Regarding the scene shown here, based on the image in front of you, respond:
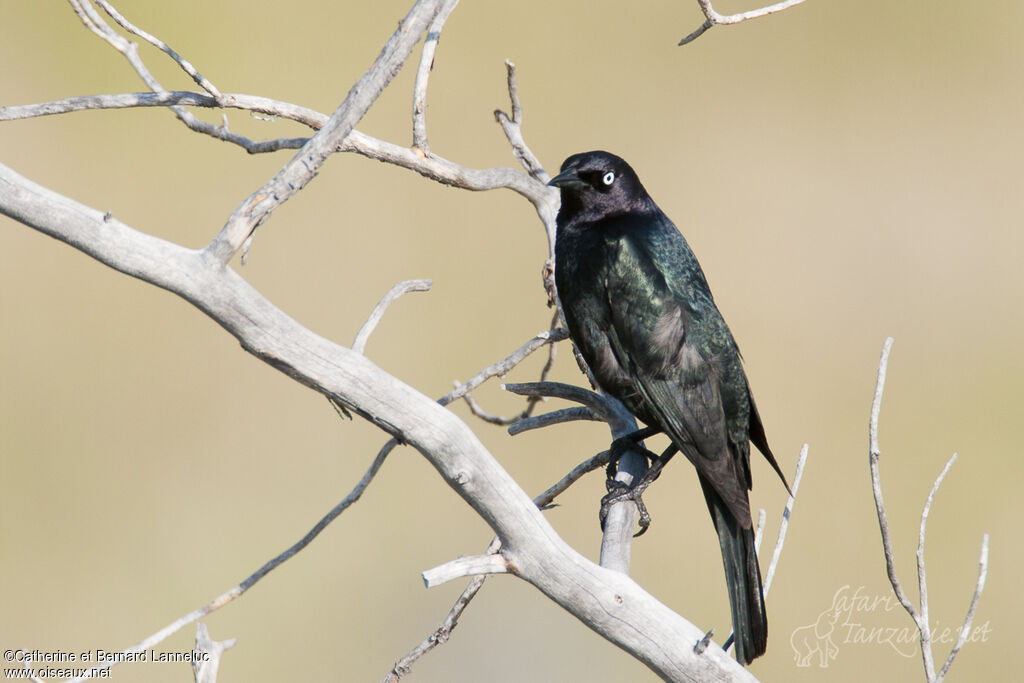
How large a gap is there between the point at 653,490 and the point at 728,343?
4.42 metres

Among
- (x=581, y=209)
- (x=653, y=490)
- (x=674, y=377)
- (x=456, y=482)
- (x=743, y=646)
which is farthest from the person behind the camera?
(x=653, y=490)

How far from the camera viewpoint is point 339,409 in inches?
70.3

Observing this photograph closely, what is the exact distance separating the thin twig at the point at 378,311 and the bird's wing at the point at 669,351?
88 centimetres

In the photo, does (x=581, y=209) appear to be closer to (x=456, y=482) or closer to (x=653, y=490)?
(x=456, y=482)

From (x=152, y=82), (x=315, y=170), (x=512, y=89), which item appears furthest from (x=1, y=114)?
(x=512, y=89)

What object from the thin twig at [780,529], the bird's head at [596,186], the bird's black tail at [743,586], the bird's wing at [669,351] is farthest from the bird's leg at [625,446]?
the bird's head at [596,186]

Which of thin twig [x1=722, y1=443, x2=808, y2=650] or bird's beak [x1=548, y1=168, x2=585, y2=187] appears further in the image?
bird's beak [x1=548, y1=168, x2=585, y2=187]

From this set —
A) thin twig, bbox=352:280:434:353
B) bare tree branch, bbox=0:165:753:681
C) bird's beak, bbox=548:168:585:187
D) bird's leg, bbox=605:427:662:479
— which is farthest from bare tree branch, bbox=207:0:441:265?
bird's leg, bbox=605:427:662:479

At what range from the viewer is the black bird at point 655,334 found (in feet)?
8.63

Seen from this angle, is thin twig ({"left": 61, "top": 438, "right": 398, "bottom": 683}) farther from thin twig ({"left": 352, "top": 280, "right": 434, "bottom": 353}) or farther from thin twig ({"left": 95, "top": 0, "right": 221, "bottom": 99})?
thin twig ({"left": 95, "top": 0, "right": 221, "bottom": 99})

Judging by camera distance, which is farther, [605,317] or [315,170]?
[605,317]

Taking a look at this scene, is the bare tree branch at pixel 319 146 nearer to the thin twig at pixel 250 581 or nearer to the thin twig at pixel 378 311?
the thin twig at pixel 378 311

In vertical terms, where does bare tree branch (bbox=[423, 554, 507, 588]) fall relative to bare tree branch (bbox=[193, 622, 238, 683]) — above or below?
below

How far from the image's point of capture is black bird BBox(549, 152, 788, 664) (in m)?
2.63
